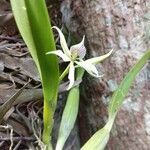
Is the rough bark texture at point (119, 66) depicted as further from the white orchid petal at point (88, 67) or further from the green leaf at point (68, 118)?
the white orchid petal at point (88, 67)

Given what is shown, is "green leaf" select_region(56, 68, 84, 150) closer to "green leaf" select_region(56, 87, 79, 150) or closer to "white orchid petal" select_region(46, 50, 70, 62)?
"green leaf" select_region(56, 87, 79, 150)

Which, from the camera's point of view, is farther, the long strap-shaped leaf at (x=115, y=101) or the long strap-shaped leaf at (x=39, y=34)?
the long strap-shaped leaf at (x=115, y=101)

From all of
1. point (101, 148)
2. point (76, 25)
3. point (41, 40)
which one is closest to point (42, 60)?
point (41, 40)

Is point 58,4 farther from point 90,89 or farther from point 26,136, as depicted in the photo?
point 26,136

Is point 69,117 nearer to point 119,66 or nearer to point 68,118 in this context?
point 68,118

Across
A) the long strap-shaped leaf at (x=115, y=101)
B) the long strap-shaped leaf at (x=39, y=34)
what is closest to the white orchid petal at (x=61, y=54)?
A: the long strap-shaped leaf at (x=39, y=34)
